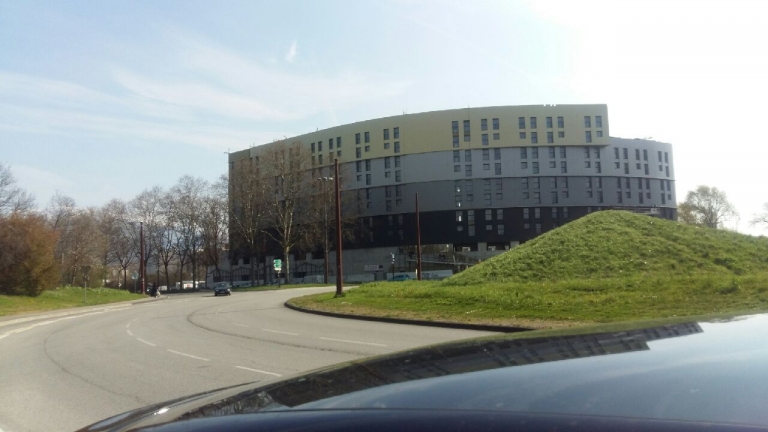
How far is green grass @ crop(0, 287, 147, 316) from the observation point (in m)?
36.4

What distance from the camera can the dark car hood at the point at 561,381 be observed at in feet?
5.90

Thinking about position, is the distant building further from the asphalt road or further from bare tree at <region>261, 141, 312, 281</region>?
the asphalt road

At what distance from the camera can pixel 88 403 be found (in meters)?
7.94

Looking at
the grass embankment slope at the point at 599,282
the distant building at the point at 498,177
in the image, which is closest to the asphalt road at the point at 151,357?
the grass embankment slope at the point at 599,282

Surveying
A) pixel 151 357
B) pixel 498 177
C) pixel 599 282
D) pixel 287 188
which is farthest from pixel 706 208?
pixel 151 357

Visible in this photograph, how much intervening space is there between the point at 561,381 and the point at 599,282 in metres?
23.9

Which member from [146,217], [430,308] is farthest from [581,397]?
[146,217]

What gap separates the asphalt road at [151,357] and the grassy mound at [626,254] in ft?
43.7

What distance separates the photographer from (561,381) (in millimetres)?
2084

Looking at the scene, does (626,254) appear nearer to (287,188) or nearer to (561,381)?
(561,381)

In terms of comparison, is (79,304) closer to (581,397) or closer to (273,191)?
(273,191)

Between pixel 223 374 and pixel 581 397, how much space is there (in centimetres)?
902

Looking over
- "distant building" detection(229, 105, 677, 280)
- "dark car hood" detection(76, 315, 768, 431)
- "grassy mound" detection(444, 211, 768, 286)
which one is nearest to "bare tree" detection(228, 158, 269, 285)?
"distant building" detection(229, 105, 677, 280)

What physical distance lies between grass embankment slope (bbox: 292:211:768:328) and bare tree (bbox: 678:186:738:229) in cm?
8108
